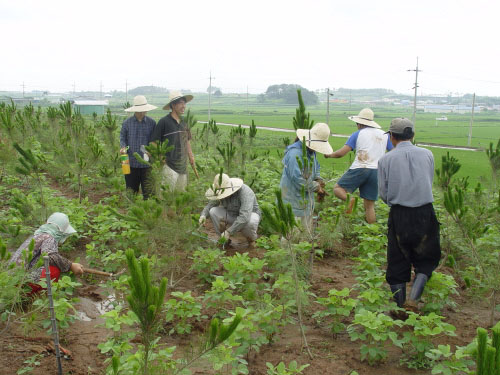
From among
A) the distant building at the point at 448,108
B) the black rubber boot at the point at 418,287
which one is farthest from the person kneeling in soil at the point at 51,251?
the distant building at the point at 448,108

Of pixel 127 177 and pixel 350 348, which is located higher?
pixel 127 177

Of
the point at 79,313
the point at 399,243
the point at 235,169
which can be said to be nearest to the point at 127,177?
Result: the point at 235,169

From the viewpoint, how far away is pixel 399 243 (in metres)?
4.31

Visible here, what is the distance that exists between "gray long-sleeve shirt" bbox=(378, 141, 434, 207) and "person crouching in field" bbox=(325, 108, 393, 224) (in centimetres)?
188

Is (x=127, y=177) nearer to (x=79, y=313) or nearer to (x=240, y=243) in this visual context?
(x=240, y=243)

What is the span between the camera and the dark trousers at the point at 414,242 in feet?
13.8

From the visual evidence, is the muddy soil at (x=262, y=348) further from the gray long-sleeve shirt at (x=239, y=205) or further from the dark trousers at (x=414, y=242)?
the gray long-sleeve shirt at (x=239, y=205)

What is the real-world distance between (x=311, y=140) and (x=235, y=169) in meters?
2.85

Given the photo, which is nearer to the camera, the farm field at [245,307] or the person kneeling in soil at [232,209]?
the farm field at [245,307]

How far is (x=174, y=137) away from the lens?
6.66m

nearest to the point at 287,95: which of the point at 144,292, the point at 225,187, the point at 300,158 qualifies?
the point at 225,187

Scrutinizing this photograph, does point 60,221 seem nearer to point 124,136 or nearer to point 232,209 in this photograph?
point 232,209

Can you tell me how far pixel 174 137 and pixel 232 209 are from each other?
1398 mm

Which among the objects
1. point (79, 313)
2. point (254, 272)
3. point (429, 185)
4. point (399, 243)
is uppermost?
point (429, 185)
